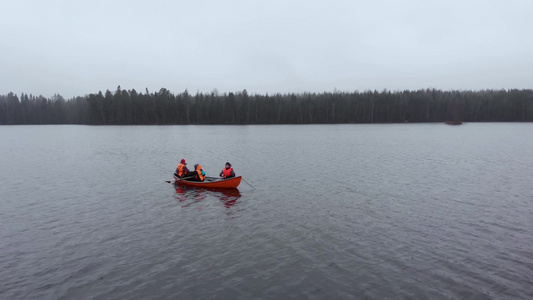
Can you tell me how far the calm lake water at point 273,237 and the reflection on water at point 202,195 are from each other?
0.52ft

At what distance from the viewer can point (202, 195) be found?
25266 mm

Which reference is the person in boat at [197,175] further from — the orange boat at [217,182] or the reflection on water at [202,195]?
the reflection on water at [202,195]

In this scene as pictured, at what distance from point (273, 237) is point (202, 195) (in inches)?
417

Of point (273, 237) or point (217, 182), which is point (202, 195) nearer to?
point (217, 182)

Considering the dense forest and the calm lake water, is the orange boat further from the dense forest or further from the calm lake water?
the dense forest

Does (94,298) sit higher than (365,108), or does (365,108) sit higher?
(365,108)

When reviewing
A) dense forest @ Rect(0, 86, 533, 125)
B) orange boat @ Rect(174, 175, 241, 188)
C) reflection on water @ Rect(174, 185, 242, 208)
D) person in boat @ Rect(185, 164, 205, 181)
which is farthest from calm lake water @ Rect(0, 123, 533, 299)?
dense forest @ Rect(0, 86, 533, 125)

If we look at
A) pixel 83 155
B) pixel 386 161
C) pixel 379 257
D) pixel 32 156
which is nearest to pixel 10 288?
pixel 379 257

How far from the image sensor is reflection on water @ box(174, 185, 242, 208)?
23.3 meters

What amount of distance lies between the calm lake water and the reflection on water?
6.3 inches

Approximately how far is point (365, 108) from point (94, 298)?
168 m

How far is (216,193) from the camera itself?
25844mm

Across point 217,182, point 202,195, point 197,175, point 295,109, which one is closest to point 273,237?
point 202,195

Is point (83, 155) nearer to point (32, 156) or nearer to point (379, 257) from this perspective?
point (32, 156)
